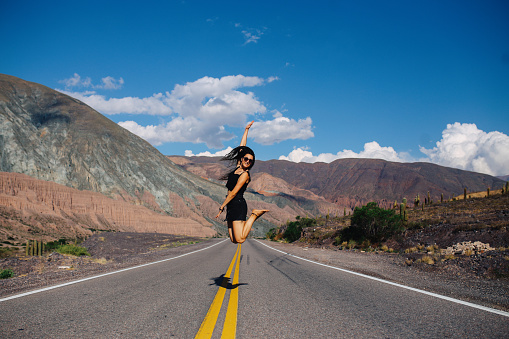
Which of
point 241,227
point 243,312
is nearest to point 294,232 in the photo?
point 241,227

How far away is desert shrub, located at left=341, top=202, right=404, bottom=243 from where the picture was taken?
2281 cm

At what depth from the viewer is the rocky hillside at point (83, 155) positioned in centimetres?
6531

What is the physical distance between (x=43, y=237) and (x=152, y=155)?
56441 mm

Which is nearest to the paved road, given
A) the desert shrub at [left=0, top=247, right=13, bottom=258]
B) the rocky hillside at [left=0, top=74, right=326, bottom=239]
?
the desert shrub at [left=0, top=247, right=13, bottom=258]

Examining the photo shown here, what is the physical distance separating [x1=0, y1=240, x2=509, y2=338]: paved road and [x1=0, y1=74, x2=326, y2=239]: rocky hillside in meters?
68.0

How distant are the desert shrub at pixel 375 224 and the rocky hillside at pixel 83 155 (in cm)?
5958

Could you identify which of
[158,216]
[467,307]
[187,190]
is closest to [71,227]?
[158,216]

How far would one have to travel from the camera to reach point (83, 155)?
2886 inches

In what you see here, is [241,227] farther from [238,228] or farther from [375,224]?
→ [375,224]

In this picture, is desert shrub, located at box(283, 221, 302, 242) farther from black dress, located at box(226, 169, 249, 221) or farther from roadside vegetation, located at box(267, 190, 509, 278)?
black dress, located at box(226, 169, 249, 221)

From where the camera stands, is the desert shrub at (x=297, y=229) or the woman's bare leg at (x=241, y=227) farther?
the desert shrub at (x=297, y=229)

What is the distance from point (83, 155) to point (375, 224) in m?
71.0

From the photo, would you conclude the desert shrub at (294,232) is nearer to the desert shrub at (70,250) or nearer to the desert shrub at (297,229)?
the desert shrub at (297,229)

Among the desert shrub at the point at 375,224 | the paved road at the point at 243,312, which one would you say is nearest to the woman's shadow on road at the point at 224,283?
the paved road at the point at 243,312
